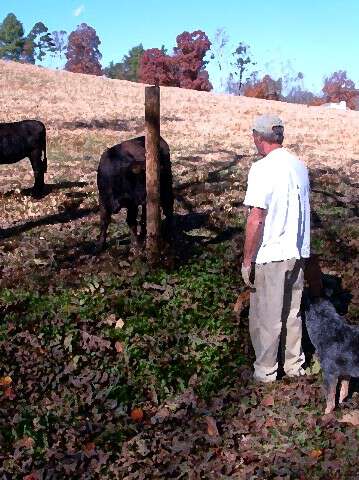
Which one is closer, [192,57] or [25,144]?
→ [25,144]

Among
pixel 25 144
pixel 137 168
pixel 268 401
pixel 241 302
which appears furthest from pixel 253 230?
pixel 25 144

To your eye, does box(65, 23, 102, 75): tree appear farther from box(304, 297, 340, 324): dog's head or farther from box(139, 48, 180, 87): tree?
box(304, 297, 340, 324): dog's head

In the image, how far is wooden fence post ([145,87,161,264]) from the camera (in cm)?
780

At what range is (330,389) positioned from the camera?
543 cm

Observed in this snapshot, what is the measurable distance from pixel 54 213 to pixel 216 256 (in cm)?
420

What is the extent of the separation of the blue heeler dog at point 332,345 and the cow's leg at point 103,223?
4569 mm

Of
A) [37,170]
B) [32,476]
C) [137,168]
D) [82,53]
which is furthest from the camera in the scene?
[82,53]

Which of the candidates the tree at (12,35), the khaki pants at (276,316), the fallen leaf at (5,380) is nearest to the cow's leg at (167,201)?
the khaki pants at (276,316)

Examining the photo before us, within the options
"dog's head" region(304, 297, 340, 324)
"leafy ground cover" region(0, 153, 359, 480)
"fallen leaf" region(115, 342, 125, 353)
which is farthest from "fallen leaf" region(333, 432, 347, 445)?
"fallen leaf" region(115, 342, 125, 353)

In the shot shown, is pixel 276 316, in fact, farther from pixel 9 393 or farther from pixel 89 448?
pixel 9 393

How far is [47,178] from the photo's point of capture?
1447 cm

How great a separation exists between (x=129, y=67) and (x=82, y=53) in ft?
37.1

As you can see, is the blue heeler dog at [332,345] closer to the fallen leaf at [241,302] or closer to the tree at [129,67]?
the fallen leaf at [241,302]

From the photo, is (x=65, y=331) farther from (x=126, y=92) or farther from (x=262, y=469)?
(x=126, y=92)
